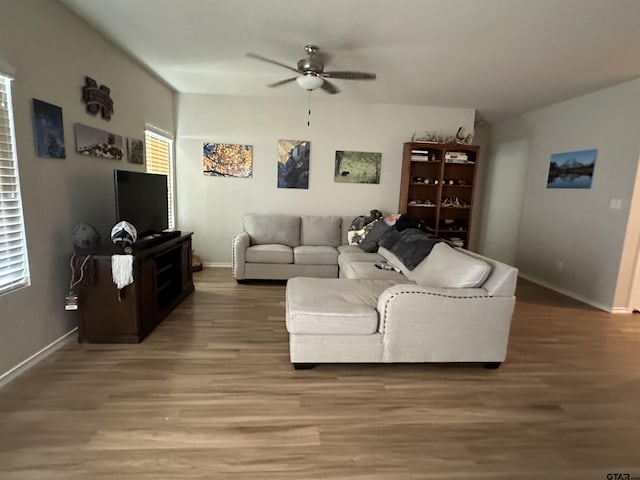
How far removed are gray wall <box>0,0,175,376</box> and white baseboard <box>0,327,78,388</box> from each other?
0.10 feet

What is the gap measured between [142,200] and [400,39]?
2729mm

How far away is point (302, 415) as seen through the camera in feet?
6.29

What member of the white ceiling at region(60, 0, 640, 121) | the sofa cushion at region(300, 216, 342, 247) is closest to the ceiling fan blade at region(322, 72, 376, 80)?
the white ceiling at region(60, 0, 640, 121)

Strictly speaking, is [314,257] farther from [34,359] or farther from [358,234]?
[34,359]

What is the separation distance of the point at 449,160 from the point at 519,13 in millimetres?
2704

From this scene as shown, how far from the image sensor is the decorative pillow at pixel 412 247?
10.2ft

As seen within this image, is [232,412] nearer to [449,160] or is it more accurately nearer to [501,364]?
[501,364]

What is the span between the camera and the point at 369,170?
5.17 m

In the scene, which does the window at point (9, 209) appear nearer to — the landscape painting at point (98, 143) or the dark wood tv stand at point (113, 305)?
the dark wood tv stand at point (113, 305)

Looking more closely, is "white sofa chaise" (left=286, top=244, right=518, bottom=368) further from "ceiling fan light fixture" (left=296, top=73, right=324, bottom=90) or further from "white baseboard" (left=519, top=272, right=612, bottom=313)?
"white baseboard" (left=519, top=272, right=612, bottom=313)

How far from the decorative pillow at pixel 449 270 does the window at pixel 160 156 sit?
3.23m

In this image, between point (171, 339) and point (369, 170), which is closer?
point (171, 339)

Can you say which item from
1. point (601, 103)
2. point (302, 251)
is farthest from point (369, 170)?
point (601, 103)

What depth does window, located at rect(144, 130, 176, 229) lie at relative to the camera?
428 cm
